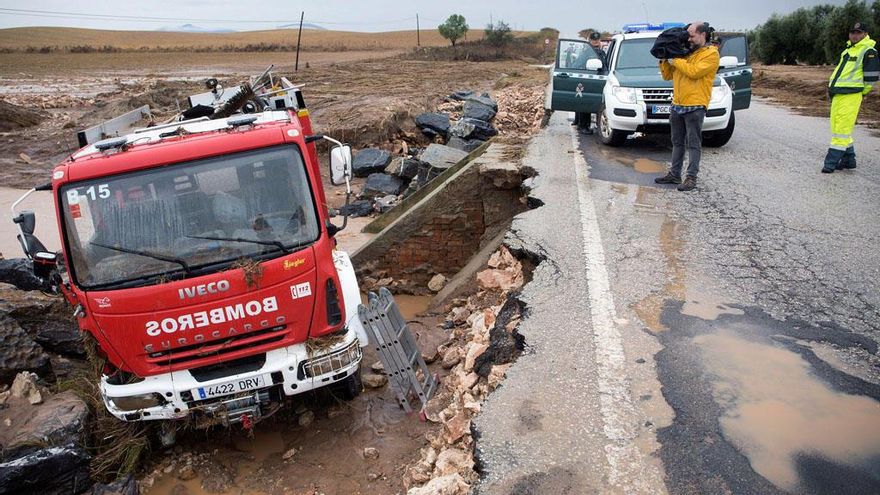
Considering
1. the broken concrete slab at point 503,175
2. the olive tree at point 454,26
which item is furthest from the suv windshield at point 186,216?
the olive tree at point 454,26

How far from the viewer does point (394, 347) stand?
493 centimetres

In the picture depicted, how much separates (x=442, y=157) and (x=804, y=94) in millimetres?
14254

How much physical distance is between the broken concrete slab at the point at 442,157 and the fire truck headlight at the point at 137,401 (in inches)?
340

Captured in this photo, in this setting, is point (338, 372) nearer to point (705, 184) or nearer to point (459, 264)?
point (459, 264)

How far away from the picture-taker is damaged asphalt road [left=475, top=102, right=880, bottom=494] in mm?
2951

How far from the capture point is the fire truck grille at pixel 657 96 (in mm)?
9246

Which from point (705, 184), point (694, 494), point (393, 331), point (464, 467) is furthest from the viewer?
point (705, 184)

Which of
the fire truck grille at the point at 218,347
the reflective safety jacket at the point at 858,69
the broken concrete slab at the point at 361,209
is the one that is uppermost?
the reflective safety jacket at the point at 858,69

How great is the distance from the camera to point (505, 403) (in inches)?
139

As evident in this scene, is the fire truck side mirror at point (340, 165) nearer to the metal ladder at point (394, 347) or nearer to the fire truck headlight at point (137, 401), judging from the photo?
the metal ladder at point (394, 347)

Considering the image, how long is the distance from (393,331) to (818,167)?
6858 mm

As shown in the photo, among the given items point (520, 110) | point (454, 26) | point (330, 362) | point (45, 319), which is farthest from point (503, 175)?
point (454, 26)

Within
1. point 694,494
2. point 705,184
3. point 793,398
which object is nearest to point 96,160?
point 694,494

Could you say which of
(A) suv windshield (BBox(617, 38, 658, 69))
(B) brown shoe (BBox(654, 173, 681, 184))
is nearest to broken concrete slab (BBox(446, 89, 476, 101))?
(A) suv windshield (BBox(617, 38, 658, 69))
